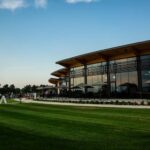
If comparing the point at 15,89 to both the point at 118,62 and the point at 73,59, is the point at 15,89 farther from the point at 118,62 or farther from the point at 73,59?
the point at 118,62

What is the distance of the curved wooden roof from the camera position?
177ft

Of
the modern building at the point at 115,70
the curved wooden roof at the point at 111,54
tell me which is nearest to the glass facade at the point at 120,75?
the modern building at the point at 115,70

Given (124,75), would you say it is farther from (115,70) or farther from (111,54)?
(111,54)

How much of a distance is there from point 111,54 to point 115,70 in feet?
8.91

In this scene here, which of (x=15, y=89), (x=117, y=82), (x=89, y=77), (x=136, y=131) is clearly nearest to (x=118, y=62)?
(x=117, y=82)

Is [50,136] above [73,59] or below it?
below

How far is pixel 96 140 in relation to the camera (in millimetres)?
12516

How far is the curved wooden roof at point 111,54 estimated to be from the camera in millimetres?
54050

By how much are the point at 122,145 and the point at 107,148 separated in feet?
2.45

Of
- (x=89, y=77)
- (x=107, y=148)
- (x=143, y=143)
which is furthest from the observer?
(x=89, y=77)

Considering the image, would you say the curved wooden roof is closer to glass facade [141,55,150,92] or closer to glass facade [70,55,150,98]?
glass facade [70,55,150,98]

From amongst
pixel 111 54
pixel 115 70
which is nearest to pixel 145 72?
pixel 115 70

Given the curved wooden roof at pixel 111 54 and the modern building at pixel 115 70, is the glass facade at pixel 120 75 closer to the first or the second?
the modern building at pixel 115 70

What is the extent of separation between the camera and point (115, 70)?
6097cm
